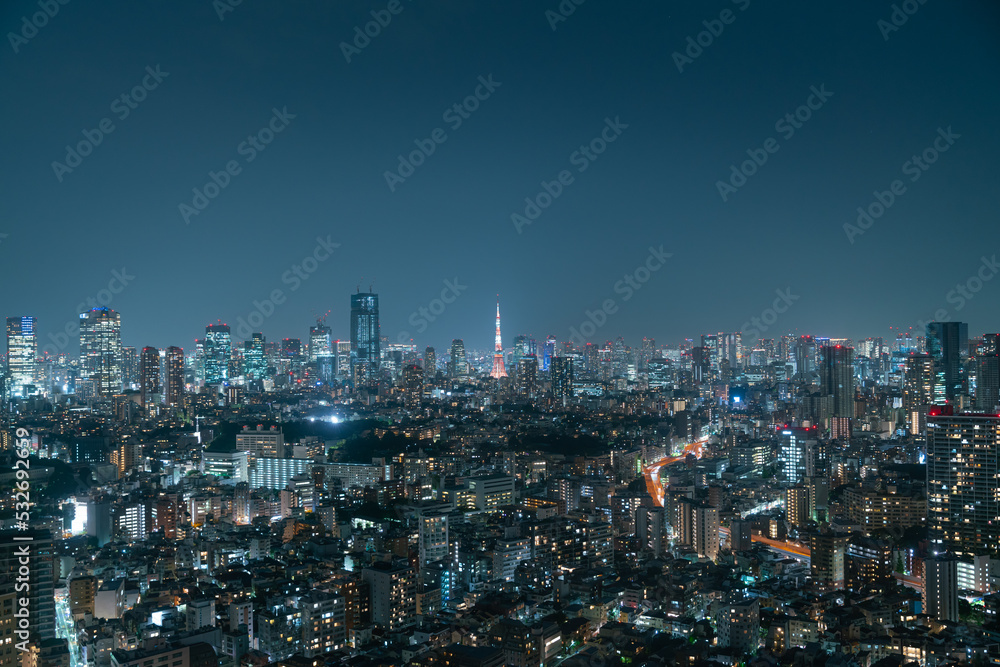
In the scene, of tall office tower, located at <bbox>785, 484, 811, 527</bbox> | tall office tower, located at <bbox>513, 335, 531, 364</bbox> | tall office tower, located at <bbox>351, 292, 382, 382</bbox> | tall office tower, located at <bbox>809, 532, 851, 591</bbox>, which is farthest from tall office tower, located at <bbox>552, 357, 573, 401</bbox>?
tall office tower, located at <bbox>809, 532, 851, 591</bbox>

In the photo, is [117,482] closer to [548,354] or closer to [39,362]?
[39,362]

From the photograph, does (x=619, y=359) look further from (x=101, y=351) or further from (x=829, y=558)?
(x=829, y=558)

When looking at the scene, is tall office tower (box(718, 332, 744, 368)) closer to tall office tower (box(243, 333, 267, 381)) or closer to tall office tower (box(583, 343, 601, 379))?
tall office tower (box(583, 343, 601, 379))

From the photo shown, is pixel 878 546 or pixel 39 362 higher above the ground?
pixel 39 362

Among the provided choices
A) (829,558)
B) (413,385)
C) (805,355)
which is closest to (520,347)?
(413,385)

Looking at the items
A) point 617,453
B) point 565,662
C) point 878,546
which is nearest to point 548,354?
point 617,453
